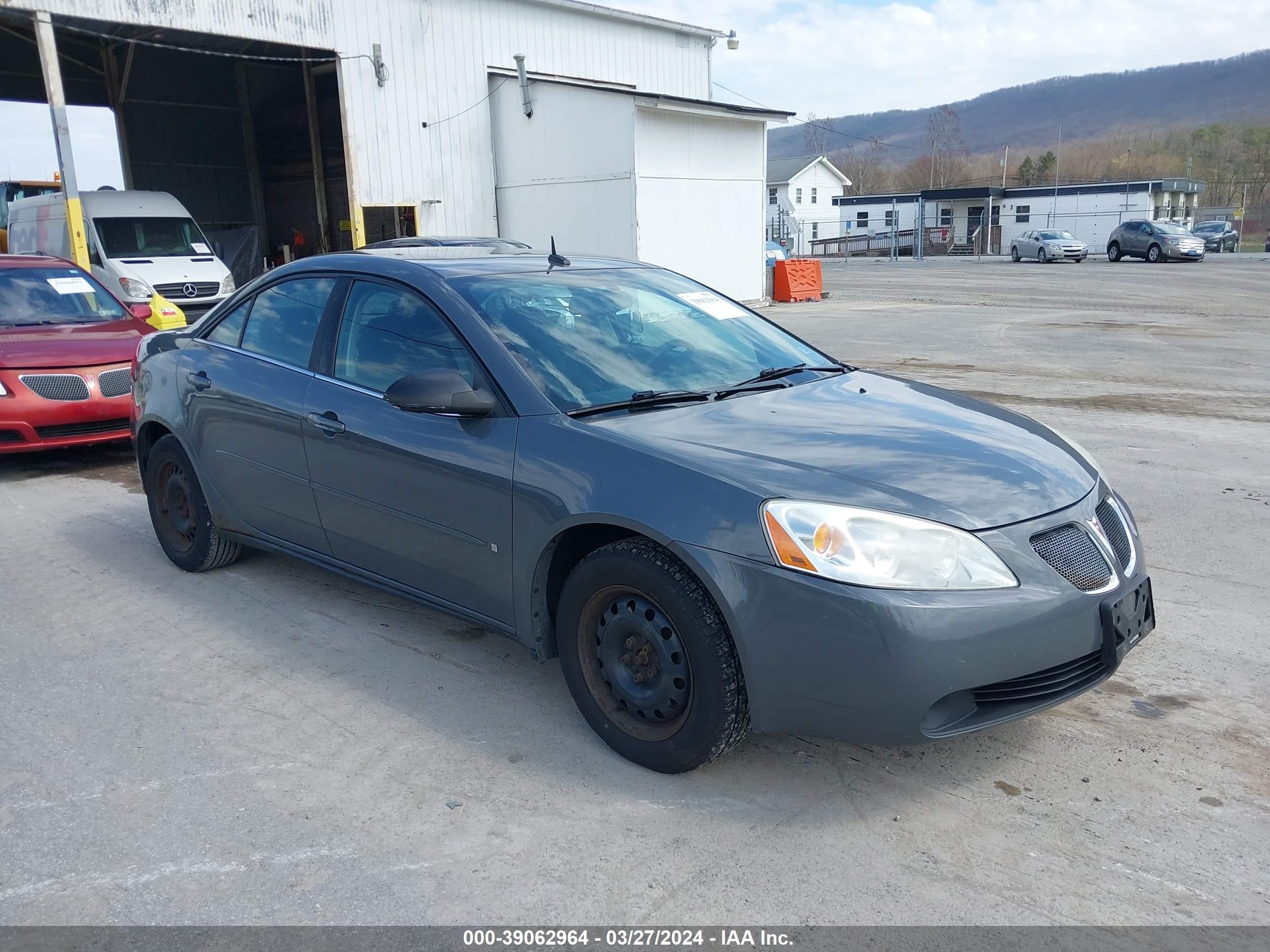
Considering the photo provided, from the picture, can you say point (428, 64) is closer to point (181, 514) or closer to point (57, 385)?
point (57, 385)

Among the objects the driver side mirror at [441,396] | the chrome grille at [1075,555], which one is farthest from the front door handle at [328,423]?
the chrome grille at [1075,555]

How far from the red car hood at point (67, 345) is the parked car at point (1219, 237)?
176 ft

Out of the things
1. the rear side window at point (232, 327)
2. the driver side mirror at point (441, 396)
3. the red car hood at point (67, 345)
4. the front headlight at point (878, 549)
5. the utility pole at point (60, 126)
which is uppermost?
the utility pole at point (60, 126)

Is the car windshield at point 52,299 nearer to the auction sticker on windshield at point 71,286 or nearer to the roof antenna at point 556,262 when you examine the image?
the auction sticker on windshield at point 71,286

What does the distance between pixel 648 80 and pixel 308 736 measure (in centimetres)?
2294

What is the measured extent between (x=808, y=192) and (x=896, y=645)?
266 feet

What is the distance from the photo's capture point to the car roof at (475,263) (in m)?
4.15

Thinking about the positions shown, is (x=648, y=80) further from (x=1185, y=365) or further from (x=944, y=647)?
(x=944, y=647)

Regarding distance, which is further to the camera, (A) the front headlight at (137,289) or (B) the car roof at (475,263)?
(A) the front headlight at (137,289)

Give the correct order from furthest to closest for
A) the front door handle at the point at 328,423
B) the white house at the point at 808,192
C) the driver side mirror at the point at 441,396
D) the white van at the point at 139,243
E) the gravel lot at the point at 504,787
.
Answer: the white house at the point at 808,192, the white van at the point at 139,243, the front door handle at the point at 328,423, the driver side mirror at the point at 441,396, the gravel lot at the point at 504,787

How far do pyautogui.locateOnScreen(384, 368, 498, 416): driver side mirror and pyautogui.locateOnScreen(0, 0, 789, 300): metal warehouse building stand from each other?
14.7 m

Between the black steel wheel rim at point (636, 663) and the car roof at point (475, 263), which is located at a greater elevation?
the car roof at point (475, 263)

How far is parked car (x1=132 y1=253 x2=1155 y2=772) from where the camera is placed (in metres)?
2.84

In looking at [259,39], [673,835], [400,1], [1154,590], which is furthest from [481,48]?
[673,835]
